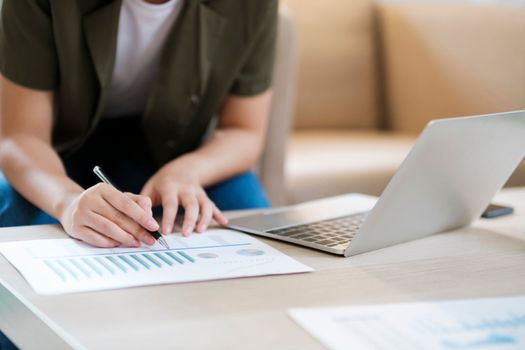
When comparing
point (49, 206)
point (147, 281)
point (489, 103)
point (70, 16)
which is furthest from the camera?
point (489, 103)

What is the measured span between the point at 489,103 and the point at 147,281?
196cm

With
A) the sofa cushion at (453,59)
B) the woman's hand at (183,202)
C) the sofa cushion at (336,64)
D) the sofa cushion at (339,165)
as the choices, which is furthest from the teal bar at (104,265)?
the sofa cushion at (453,59)

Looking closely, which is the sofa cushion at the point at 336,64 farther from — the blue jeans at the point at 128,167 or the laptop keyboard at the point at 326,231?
the laptop keyboard at the point at 326,231

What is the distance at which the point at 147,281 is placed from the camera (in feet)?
2.42

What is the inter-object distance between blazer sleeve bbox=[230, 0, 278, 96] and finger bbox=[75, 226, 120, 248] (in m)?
0.57

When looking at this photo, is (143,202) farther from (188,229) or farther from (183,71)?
(183,71)

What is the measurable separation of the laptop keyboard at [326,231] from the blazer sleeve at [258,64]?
0.40 m

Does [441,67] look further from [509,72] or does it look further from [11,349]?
[11,349]

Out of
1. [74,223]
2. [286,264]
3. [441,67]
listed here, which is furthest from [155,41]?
[441,67]

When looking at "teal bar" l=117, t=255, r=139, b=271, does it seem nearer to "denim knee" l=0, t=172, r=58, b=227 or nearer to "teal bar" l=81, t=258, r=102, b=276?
"teal bar" l=81, t=258, r=102, b=276

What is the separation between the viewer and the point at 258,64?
55.0 inches

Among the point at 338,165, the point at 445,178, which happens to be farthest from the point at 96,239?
the point at 338,165

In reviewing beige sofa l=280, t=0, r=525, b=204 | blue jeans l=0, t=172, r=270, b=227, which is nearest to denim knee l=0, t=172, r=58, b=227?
blue jeans l=0, t=172, r=270, b=227

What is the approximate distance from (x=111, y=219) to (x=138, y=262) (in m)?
0.09
